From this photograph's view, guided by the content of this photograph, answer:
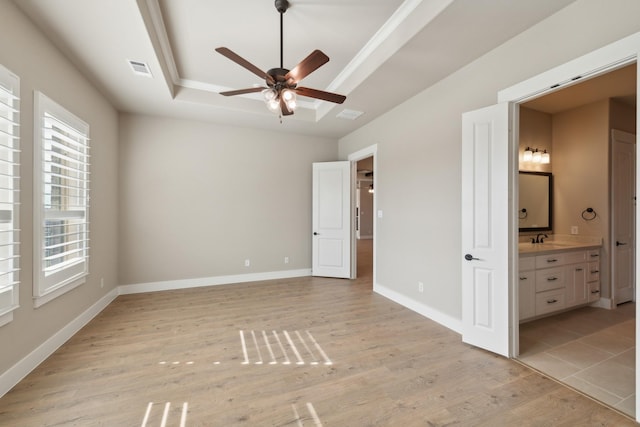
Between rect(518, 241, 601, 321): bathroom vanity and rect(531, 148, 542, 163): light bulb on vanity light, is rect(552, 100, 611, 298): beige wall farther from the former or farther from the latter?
rect(531, 148, 542, 163): light bulb on vanity light

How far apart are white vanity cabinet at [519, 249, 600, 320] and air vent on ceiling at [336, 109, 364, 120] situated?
2.86 meters

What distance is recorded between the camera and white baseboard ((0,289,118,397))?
80.0 inches

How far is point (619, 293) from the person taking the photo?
150 inches

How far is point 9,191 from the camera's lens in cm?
206

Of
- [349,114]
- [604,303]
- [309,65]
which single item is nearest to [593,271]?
[604,303]

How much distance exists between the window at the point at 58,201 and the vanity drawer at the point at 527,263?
4.61 m

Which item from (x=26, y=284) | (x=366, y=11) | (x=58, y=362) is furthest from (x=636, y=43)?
(x=58, y=362)

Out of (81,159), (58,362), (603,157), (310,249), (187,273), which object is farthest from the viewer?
(310,249)

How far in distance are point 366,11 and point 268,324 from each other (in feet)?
11.0

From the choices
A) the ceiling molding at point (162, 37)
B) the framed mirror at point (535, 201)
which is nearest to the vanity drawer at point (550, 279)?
the framed mirror at point (535, 201)

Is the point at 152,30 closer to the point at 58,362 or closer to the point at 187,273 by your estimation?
the point at 58,362

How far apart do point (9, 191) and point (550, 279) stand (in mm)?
5276

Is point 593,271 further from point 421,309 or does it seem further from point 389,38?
point 389,38

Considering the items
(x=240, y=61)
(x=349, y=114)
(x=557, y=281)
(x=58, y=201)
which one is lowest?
(x=557, y=281)
